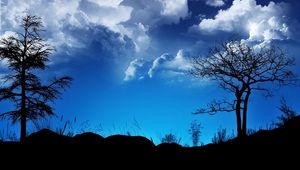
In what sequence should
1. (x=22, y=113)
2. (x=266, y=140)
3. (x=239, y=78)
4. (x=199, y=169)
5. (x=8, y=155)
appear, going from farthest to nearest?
1. (x=22, y=113)
2. (x=239, y=78)
3. (x=266, y=140)
4. (x=199, y=169)
5. (x=8, y=155)

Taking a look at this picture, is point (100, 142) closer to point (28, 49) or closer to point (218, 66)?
point (218, 66)

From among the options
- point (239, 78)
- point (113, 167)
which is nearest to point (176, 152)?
point (113, 167)

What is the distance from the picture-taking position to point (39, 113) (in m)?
23.6

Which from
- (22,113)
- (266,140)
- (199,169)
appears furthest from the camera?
(22,113)

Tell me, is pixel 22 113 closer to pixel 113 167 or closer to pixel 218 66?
pixel 218 66

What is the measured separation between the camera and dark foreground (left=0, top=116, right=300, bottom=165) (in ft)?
19.2

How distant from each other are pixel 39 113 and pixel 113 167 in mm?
19127

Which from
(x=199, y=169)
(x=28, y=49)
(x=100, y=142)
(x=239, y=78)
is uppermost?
(x=28, y=49)

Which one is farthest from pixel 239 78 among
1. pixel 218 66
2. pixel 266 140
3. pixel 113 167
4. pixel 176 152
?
pixel 113 167

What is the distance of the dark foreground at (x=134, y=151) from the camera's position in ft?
19.2

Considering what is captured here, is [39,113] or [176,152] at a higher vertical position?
[39,113]

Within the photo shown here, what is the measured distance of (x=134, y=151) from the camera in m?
6.25

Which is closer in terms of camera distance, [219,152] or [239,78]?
[219,152]

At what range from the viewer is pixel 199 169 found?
6145 mm
